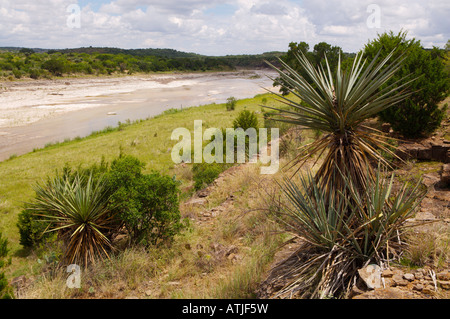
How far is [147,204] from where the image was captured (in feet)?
23.0

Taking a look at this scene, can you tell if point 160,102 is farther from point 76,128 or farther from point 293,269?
point 293,269

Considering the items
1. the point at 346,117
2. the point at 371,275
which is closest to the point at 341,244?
the point at 371,275

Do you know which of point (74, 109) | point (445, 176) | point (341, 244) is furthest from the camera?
point (74, 109)

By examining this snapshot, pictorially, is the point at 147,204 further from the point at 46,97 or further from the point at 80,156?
the point at 46,97

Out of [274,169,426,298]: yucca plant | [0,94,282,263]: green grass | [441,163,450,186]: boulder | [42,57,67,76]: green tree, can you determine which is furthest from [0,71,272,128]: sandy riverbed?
[441,163,450,186]: boulder

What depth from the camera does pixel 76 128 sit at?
88.7 ft

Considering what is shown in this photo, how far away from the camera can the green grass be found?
11808 millimetres

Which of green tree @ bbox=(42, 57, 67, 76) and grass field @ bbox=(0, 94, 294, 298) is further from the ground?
green tree @ bbox=(42, 57, 67, 76)

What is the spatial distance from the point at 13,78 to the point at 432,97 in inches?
2199

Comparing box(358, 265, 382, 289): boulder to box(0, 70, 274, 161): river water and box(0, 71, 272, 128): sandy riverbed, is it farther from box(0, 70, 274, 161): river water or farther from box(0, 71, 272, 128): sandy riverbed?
box(0, 71, 272, 128): sandy riverbed
